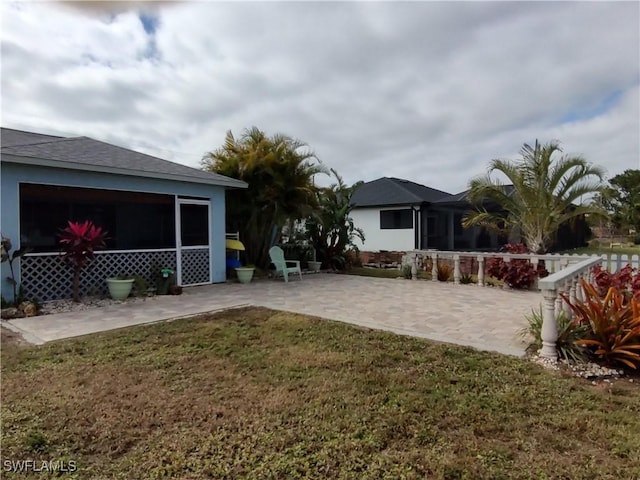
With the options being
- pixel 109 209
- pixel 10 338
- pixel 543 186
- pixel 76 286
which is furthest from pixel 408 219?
pixel 10 338

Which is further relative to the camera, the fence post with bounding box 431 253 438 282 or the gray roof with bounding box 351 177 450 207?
the gray roof with bounding box 351 177 450 207

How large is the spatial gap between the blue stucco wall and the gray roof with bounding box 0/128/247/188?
0.27m

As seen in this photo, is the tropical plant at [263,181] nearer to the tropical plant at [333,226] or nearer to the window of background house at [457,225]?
the tropical plant at [333,226]

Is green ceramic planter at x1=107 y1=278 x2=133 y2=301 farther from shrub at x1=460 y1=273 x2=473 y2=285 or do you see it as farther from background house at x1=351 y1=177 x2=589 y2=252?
background house at x1=351 y1=177 x2=589 y2=252

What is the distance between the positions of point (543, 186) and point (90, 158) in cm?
1158

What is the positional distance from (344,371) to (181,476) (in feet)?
6.37

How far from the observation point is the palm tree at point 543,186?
11.0m

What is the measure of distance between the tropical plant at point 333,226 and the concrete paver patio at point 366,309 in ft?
11.9

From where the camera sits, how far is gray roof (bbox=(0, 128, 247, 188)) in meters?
7.40

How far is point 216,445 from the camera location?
8.75 ft

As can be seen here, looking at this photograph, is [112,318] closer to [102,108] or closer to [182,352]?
[182,352]

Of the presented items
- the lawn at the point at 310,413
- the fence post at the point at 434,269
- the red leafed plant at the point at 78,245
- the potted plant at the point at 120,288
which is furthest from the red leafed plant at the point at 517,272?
the red leafed plant at the point at 78,245

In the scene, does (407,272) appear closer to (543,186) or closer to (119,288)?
(543,186)

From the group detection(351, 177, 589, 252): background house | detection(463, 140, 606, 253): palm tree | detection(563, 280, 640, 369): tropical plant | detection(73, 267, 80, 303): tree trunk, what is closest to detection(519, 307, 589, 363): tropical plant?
detection(563, 280, 640, 369): tropical plant
